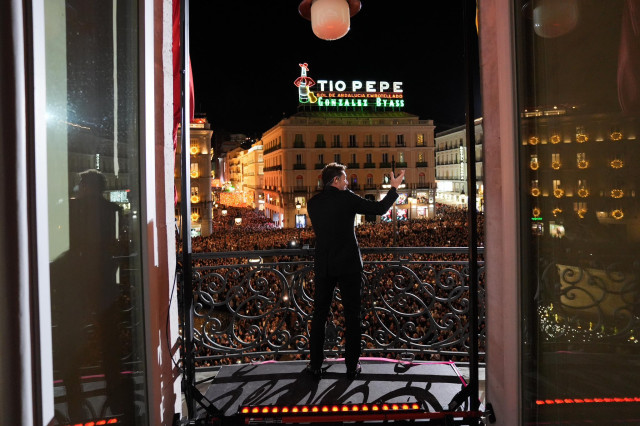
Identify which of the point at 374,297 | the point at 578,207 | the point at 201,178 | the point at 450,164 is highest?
the point at 450,164

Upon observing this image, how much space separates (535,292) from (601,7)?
1.72 meters

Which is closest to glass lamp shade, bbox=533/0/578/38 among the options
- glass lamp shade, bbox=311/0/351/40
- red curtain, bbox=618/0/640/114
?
red curtain, bbox=618/0/640/114

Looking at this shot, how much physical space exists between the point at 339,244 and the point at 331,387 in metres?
1.39

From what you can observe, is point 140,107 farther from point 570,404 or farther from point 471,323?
point 570,404

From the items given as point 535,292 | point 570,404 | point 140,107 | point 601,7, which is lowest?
point 570,404

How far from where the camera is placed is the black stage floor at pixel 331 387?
3.78 meters

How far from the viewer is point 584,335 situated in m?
2.29

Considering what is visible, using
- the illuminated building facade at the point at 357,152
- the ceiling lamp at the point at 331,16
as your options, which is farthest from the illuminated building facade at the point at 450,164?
the ceiling lamp at the point at 331,16

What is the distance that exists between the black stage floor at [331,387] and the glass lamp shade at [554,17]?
298 cm

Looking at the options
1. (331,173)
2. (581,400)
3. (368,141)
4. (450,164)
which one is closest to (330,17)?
(331,173)

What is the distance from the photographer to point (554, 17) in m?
2.55

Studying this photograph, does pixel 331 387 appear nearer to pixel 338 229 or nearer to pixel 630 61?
pixel 338 229

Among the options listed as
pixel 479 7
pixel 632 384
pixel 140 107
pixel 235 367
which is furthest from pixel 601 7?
pixel 235 367

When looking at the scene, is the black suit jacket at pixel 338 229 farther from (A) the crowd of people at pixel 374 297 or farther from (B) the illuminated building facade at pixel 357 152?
(B) the illuminated building facade at pixel 357 152
